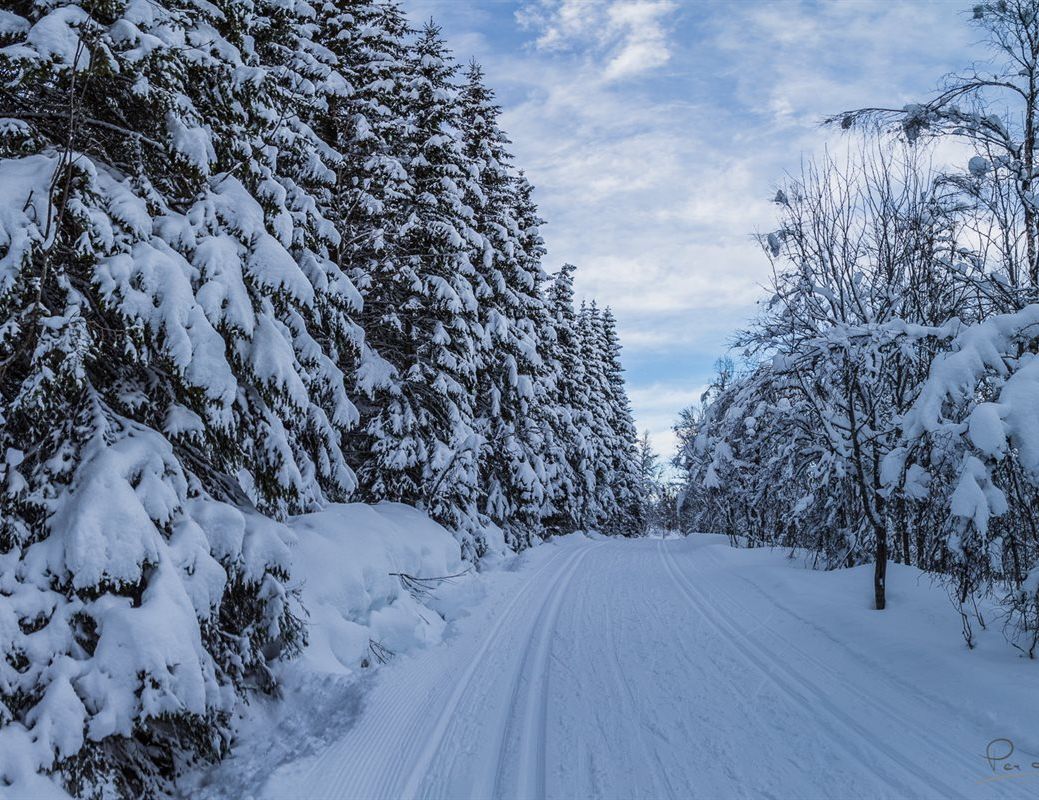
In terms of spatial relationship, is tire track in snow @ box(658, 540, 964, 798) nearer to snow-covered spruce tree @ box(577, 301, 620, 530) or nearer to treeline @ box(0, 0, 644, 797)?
treeline @ box(0, 0, 644, 797)

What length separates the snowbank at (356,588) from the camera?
682cm

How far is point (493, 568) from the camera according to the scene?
14805 millimetres

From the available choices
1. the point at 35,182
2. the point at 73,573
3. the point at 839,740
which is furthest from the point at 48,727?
the point at 839,740

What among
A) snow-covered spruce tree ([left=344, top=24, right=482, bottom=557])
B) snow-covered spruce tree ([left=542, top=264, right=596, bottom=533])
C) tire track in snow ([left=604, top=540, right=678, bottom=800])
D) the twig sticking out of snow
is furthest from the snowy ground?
snow-covered spruce tree ([left=542, top=264, right=596, bottom=533])

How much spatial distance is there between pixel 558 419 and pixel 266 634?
1887 centimetres

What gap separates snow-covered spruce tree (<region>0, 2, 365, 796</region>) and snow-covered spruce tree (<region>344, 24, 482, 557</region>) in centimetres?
573

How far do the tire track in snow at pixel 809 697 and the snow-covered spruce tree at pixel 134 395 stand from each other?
4906 millimetres

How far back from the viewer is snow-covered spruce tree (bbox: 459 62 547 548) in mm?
15852

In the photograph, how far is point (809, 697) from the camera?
17.8 feet

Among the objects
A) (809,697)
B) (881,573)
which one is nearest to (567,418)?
(881,573)

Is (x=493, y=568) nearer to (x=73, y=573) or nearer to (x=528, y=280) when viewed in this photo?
(x=528, y=280)

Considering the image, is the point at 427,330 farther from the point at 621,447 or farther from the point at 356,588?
the point at 621,447

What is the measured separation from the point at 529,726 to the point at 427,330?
9.81 m

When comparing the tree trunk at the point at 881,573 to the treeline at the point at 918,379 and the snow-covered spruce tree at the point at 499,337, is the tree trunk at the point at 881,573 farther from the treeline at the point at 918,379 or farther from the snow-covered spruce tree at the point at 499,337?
the snow-covered spruce tree at the point at 499,337
